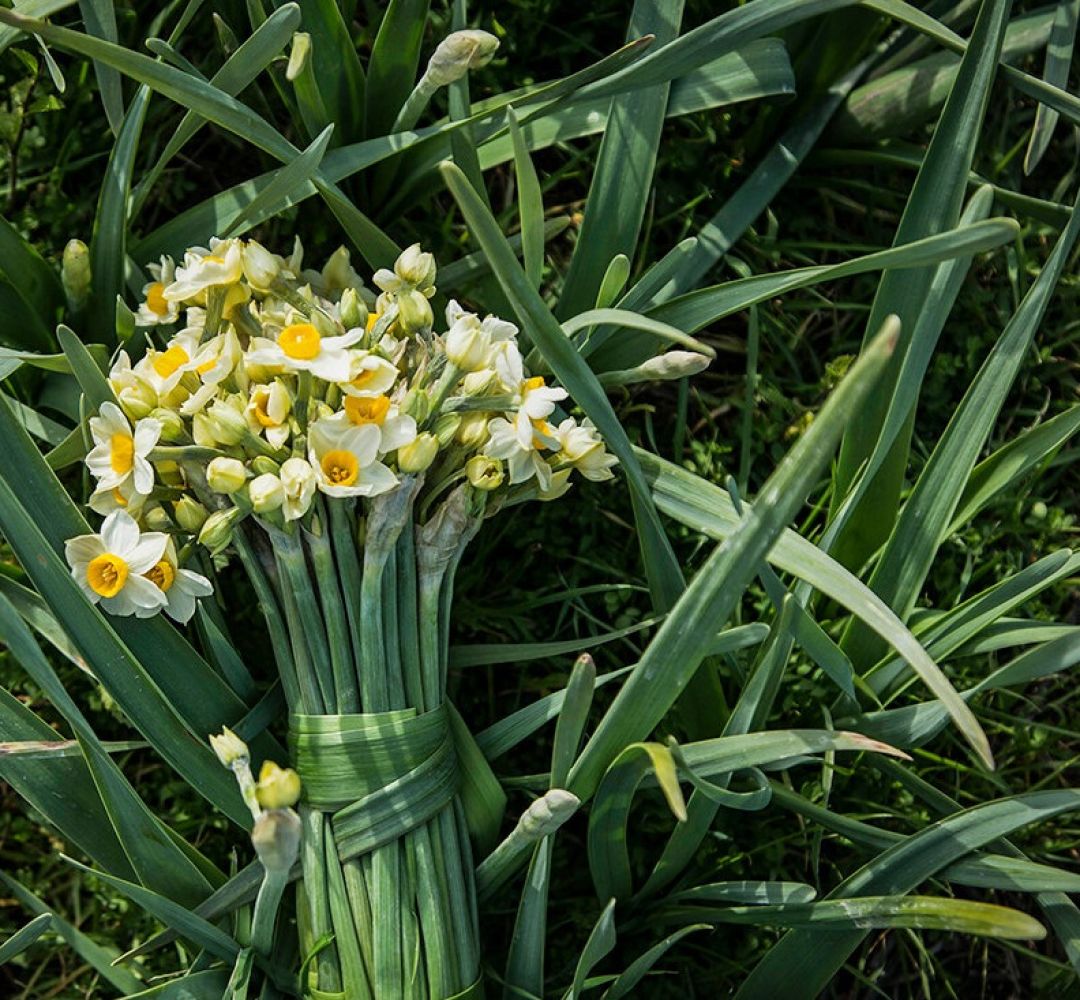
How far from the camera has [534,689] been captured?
3.29ft

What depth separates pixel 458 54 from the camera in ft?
2.57

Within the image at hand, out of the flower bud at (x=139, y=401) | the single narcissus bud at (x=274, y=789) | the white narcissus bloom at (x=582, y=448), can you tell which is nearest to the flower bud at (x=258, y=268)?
the flower bud at (x=139, y=401)

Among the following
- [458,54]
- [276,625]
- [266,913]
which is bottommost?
[266,913]

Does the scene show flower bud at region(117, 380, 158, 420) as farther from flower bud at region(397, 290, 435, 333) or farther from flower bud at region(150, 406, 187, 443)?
flower bud at region(397, 290, 435, 333)

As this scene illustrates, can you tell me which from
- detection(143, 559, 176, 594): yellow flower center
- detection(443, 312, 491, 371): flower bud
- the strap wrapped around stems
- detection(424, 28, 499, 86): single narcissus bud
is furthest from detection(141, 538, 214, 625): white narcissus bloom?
detection(424, 28, 499, 86): single narcissus bud

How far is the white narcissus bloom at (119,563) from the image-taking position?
0.76 metres

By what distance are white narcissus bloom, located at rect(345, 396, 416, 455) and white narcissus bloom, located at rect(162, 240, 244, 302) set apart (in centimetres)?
13

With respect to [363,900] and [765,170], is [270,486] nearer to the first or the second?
[363,900]

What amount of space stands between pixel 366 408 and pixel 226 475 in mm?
93

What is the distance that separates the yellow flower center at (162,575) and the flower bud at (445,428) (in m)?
0.19

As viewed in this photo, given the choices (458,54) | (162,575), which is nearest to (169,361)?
(162,575)

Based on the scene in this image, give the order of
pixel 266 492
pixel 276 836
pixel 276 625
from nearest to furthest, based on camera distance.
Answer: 1. pixel 276 836
2. pixel 266 492
3. pixel 276 625

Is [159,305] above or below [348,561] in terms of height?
above

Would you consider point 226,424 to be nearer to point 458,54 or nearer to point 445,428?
point 445,428
